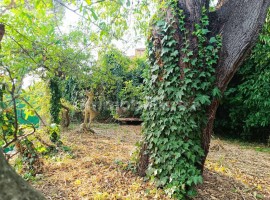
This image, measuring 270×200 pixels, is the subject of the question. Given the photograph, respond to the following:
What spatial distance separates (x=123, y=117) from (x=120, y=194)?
6.96 metres

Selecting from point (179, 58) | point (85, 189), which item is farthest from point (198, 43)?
point (85, 189)

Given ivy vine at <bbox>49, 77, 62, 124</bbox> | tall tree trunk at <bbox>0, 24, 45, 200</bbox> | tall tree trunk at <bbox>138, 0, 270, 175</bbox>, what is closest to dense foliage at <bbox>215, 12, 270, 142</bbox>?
tall tree trunk at <bbox>138, 0, 270, 175</bbox>

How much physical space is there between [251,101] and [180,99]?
4388mm

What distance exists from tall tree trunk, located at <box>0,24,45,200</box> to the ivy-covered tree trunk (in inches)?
73.3

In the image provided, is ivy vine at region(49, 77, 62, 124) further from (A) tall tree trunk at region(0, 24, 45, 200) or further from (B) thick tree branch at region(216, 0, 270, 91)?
(A) tall tree trunk at region(0, 24, 45, 200)

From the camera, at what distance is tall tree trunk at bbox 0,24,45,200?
61cm

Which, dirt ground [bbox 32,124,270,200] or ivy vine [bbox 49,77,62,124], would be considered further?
ivy vine [bbox 49,77,62,124]

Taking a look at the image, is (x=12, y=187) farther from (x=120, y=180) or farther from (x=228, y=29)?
(x=228, y=29)

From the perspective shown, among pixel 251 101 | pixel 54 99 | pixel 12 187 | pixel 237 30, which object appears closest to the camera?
pixel 12 187

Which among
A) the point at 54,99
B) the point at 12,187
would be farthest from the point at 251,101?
the point at 12,187

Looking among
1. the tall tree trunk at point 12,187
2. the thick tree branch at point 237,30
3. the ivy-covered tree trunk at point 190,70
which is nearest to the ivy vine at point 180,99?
the ivy-covered tree trunk at point 190,70

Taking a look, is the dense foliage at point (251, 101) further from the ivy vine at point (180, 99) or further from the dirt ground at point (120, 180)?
the ivy vine at point (180, 99)

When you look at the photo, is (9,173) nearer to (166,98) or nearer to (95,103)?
(166,98)

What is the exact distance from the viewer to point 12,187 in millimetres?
630
